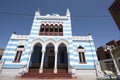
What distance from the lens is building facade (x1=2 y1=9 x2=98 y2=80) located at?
44.9 ft

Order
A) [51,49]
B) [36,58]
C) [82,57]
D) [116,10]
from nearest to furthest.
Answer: [82,57], [36,58], [51,49], [116,10]

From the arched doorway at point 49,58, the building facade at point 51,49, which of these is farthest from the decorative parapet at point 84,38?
the arched doorway at point 49,58

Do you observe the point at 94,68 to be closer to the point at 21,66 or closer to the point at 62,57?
the point at 62,57

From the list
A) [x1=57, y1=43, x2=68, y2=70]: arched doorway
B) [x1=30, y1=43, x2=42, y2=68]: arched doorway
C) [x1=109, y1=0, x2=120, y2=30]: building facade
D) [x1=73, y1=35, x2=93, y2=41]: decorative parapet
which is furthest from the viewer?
[x1=109, y1=0, x2=120, y2=30]: building facade

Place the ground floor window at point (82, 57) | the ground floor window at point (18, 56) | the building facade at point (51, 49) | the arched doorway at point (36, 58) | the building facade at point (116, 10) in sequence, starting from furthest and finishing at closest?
the building facade at point (116, 10) → the arched doorway at point (36, 58) → the ground floor window at point (82, 57) → the ground floor window at point (18, 56) → the building facade at point (51, 49)

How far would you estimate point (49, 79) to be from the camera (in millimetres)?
11273

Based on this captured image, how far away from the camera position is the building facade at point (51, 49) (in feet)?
44.9

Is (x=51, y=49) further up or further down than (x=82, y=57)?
further up

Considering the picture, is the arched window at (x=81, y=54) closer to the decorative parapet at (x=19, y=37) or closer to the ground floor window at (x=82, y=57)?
the ground floor window at (x=82, y=57)

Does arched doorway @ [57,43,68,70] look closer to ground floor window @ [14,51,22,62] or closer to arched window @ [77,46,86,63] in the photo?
arched window @ [77,46,86,63]

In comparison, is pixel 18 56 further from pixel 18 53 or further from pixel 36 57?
pixel 36 57

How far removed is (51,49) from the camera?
1730 cm

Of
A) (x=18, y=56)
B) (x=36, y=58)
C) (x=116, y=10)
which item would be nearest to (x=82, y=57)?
(x=36, y=58)

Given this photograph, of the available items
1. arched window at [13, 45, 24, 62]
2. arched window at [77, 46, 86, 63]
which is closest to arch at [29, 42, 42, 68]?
arched window at [13, 45, 24, 62]
